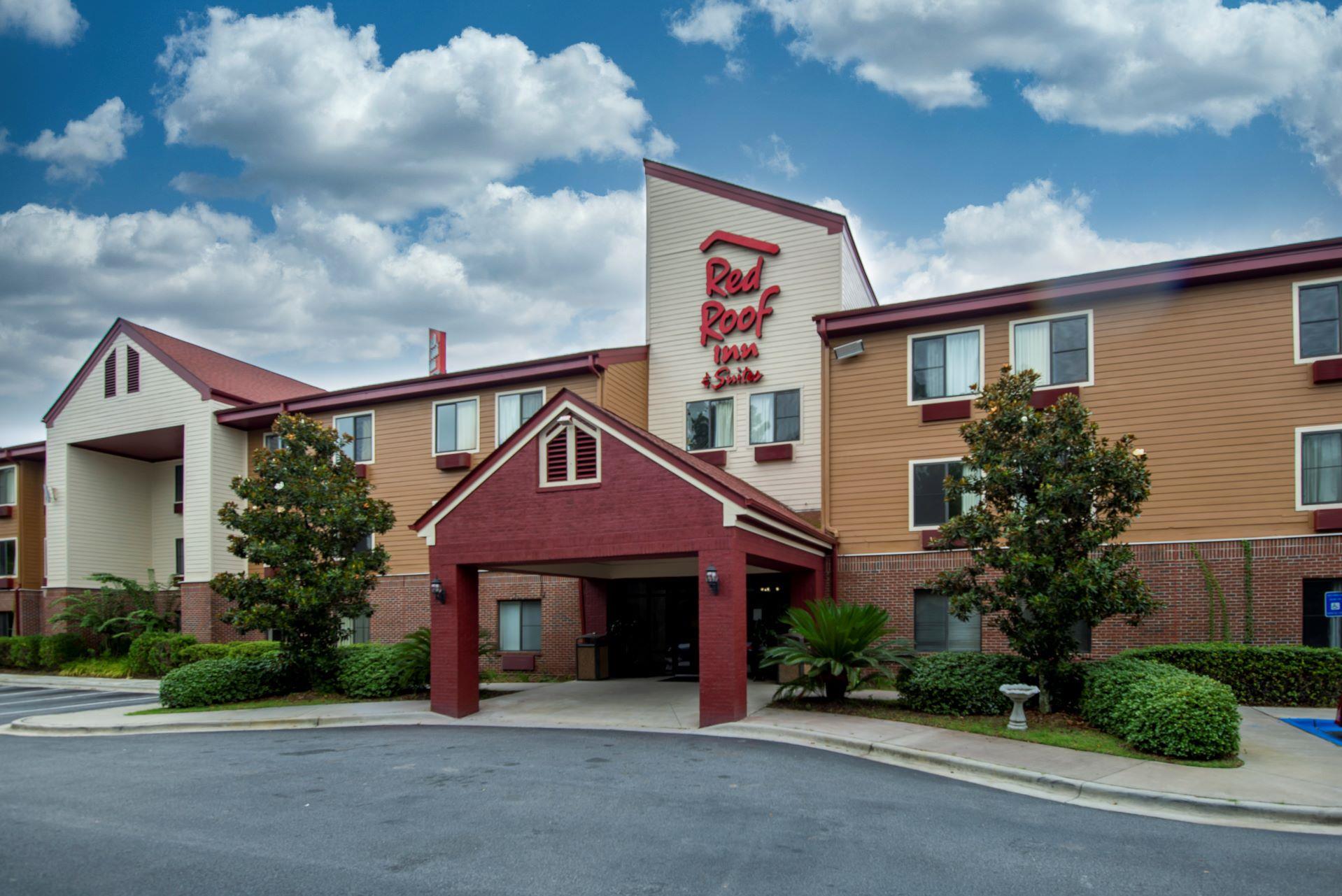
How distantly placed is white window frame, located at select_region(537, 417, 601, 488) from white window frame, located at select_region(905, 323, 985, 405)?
829 cm

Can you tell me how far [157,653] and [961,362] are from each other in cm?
2538

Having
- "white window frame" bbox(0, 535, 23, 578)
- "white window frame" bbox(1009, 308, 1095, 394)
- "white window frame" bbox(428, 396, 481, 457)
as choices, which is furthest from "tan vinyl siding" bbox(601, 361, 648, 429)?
"white window frame" bbox(0, 535, 23, 578)

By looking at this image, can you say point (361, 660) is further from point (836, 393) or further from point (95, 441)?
point (95, 441)

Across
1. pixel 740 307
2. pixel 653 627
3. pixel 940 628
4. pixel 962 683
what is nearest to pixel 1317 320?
pixel 940 628

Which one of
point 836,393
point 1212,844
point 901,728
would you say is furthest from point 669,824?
point 836,393

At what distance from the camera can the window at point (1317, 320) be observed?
61.8 feet

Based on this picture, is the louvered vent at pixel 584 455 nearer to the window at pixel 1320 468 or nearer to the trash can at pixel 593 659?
the trash can at pixel 593 659

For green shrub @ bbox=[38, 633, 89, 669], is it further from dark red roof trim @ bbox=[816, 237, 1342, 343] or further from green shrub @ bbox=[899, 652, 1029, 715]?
green shrub @ bbox=[899, 652, 1029, 715]

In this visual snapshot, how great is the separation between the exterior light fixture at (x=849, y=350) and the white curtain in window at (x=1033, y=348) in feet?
11.2

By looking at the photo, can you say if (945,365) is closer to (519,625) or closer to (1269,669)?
(1269,669)

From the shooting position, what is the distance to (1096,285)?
20.5m

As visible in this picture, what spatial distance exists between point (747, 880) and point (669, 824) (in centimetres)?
178

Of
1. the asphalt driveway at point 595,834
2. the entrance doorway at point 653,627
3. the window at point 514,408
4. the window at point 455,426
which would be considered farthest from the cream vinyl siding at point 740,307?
the asphalt driveway at point 595,834

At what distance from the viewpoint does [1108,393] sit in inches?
809
